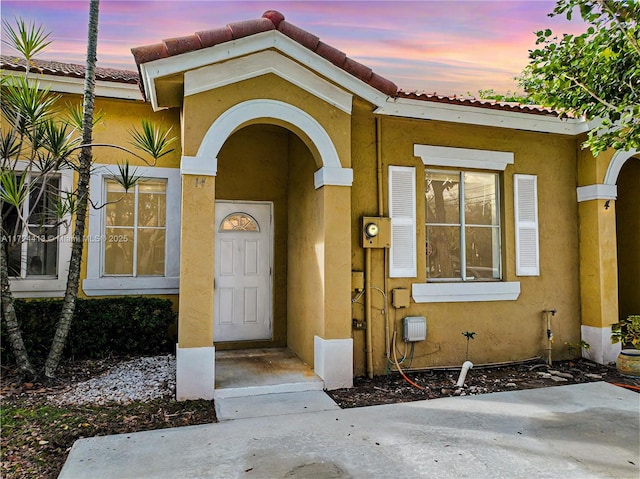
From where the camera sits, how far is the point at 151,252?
727 cm

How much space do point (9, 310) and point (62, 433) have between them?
2062 millimetres

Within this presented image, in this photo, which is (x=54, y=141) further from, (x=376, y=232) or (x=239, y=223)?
(x=376, y=232)

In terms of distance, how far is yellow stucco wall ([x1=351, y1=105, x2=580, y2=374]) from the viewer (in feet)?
21.0

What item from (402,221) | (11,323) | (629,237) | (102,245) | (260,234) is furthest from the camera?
(629,237)

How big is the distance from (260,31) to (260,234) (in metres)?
3.43

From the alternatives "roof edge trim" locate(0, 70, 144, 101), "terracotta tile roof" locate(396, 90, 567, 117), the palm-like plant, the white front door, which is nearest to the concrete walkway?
the palm-like plant

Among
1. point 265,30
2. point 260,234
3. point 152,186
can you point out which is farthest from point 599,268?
point 152,186

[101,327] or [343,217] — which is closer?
[343,217]

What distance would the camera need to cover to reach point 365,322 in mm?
6215

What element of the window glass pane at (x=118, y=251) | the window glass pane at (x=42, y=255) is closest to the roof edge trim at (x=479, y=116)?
the window glass pane at (x=118, y=251)

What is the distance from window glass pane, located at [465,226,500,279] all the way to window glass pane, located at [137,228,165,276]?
521 centimetres

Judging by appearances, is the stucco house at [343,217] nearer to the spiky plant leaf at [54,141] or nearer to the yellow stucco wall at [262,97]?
the yellow stucco wall at [262,97]

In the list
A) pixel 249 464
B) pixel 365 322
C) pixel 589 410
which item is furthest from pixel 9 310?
pixel 589 410

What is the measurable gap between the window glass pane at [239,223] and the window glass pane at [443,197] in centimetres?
302
